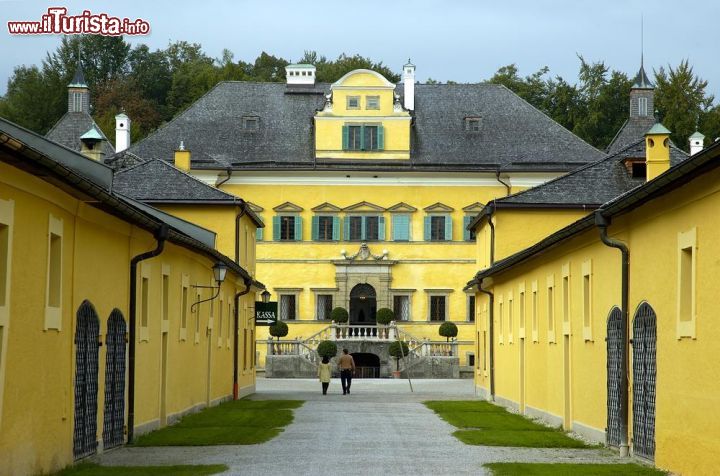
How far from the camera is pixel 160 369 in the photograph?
26.4 metres

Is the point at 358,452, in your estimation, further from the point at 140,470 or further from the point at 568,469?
the point at 140,470

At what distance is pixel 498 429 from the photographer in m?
26.0

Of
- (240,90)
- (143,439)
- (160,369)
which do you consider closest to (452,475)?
(143,439)

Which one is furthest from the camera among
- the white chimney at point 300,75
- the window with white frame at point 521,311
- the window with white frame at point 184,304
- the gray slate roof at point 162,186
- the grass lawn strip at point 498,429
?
the white chimney at point 300,75

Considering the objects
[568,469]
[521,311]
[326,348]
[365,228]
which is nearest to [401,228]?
[365,228]

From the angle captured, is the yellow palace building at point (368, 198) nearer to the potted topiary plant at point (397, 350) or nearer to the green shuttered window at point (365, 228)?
the green shuttered window at point (365, 228)

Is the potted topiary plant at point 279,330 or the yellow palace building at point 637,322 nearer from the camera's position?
the yellow palace building at point 637,322

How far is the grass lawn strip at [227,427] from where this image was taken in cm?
2253

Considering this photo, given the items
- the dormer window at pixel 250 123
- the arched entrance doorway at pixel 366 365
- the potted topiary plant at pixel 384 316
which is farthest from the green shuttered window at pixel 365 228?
the arched entrance doorway at pixel 366 365

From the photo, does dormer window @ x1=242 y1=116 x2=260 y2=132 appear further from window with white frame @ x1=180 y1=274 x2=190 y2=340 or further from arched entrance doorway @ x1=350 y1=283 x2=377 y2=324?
window with white frame @ x1=180 y1=274 x2=190 y2=340

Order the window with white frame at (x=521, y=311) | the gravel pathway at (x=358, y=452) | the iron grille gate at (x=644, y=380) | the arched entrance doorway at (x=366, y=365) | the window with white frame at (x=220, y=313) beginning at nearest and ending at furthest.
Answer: the gravel pathway at (x=358, y=452) → the iron grille gate at (x=644, y=380) → the window with white frame at (x=521, y=311) → the window with white frame at (x=220, y=313) → the arched entrance doorway at (x=366, y=365)

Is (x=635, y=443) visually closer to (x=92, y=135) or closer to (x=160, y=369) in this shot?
(x=160, y=369)

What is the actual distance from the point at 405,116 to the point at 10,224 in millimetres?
57133

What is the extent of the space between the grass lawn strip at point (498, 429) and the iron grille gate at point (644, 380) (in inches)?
100
